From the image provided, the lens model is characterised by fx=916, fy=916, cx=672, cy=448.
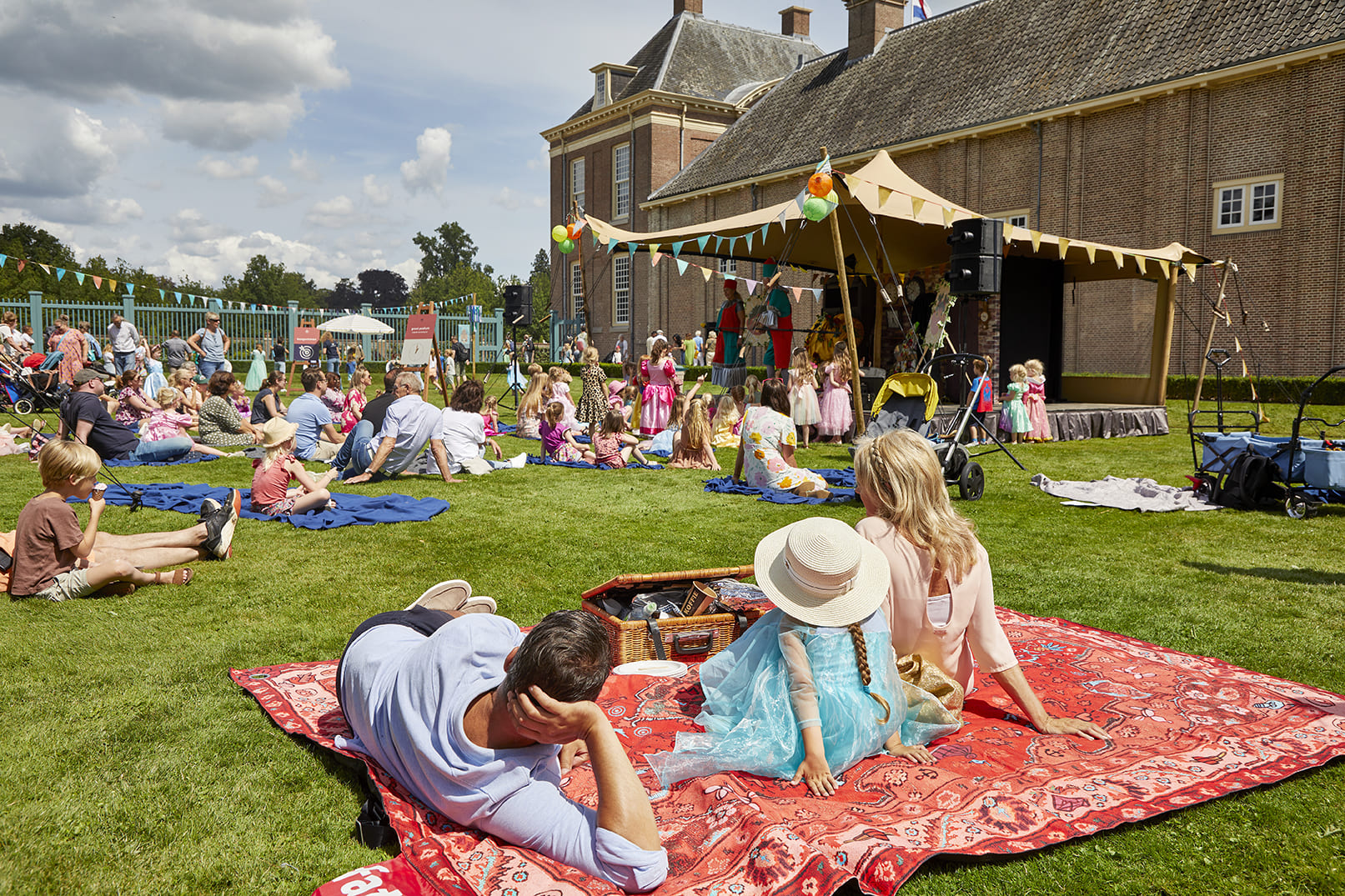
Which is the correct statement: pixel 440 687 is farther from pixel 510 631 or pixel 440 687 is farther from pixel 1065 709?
pixel 1065 709

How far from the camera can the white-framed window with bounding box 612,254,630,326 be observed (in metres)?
40.7

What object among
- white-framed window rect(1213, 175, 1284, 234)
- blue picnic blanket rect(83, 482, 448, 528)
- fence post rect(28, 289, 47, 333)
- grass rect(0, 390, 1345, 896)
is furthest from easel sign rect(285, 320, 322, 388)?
white-framed window rect(1213, 175, 1284, 234)

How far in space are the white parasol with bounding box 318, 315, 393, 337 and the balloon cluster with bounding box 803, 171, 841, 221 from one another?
857 inches

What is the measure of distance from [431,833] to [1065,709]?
2.57 m

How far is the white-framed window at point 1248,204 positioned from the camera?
19.9m

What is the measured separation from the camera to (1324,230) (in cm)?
1909

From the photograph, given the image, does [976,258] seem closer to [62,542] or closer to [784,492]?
[784,492]

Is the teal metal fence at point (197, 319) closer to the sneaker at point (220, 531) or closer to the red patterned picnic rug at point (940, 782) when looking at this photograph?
the sneaker at point (220, 531)

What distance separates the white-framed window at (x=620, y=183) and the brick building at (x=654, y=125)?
38 millimetres

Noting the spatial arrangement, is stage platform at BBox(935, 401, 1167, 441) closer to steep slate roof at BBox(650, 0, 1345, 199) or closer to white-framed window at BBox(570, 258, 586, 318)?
steep slate roof at BBox(650, 0, 1345, 199)

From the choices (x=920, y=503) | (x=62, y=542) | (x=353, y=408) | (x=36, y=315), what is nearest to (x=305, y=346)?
(x=36, y=315)

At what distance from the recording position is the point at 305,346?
28484 millimetres

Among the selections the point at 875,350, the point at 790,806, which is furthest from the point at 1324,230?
the point at 790,806

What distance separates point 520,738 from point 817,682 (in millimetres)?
1097
